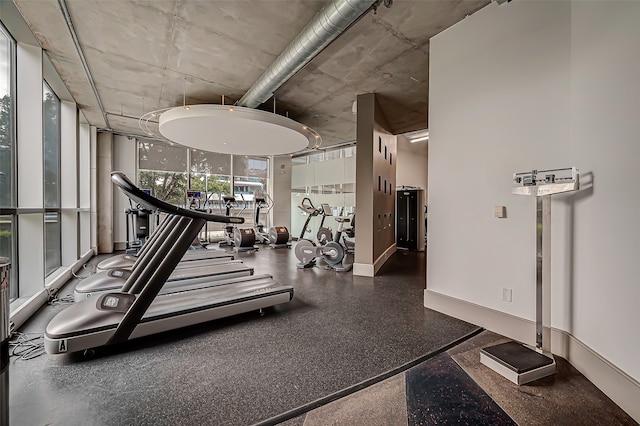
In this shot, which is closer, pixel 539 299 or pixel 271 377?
pixel 271 377

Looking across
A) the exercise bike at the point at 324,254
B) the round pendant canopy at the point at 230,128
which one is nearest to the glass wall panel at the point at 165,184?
the round pendant canopy at the point at 230,128

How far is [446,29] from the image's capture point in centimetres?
313

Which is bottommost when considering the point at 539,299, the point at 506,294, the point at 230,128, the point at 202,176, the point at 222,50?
the point at 506,294

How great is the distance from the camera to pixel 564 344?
7.23ft

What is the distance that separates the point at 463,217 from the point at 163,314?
318cm

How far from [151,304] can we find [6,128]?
2.58m

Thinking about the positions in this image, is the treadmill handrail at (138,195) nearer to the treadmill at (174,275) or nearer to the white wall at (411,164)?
the treadmill at (174,275)

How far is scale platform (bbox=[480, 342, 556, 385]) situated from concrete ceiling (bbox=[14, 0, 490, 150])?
10.9 feet

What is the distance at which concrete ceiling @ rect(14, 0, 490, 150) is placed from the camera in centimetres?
286

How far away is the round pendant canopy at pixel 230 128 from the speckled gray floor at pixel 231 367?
9.96 feet

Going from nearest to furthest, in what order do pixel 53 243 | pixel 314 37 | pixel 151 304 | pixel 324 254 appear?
1. pixel 151 304
2. pixel 314 37
3. pixel 53 243
4. pixel 324 254

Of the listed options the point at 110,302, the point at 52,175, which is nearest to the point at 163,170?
the point at 52,175

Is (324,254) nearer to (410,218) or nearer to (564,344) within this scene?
(410,218)

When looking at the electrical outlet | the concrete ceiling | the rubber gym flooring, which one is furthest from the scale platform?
the concrete ceiling
